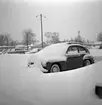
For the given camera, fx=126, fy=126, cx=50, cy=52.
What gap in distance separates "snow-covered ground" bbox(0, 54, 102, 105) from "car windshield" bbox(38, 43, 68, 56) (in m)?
0.30

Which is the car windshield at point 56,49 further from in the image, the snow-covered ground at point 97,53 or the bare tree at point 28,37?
the snow-covered ground at point 97,53

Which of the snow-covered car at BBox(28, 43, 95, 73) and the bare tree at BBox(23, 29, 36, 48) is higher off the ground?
the bare tree at BBox(23, 29, 36, 48)

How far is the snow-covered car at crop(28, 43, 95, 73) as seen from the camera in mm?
1739

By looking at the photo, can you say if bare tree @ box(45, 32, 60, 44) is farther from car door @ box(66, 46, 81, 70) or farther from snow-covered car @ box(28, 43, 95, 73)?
car door @ box(66, 46, 81, 70)

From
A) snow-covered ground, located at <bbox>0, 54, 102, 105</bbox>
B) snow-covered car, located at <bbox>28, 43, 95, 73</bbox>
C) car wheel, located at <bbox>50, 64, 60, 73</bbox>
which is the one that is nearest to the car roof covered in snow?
snow-covered car, located at <bbox>28, 43, 95, 73</bbox>

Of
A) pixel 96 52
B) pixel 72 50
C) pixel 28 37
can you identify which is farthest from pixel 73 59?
pixel 28 37

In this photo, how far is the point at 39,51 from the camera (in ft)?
6.35

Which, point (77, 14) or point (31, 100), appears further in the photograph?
point (77, 14)

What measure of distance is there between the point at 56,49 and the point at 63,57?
194 millimetres

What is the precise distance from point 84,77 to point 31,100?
70 centimetres

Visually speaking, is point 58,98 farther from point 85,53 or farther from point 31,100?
point 85,53

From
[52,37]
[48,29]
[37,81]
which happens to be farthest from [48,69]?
[48,29]

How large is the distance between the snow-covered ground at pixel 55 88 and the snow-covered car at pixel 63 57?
99mm

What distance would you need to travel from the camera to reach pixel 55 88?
1.61 m
